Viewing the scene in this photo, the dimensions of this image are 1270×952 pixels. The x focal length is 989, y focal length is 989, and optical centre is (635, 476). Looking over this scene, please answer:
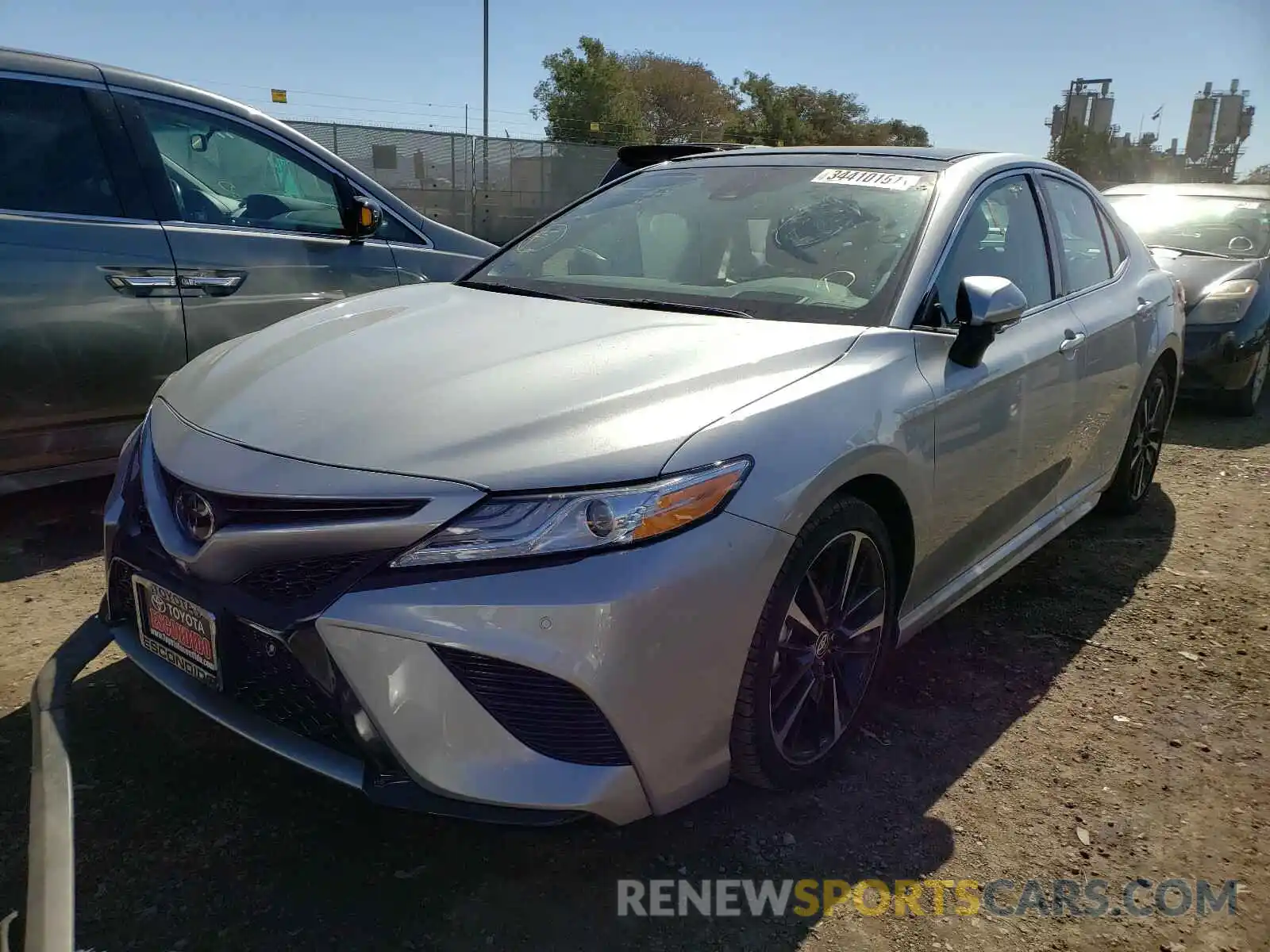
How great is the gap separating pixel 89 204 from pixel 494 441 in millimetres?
2579

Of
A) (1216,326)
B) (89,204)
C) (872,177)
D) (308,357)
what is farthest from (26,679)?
(1216,326)

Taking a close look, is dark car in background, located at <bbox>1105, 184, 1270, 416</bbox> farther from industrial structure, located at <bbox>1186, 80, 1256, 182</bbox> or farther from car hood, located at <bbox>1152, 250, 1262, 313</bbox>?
industrial structure, located at <bbox>1186, 80, 1256, 182</bbox>

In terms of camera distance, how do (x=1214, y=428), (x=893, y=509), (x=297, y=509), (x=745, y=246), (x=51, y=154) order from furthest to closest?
(x=1214, y=428) → (x=51, y=154) → (x=745, y=246) → (x=893, y=509) → (x=297, y=509)

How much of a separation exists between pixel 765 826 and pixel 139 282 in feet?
9.81

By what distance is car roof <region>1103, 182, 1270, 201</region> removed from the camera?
849 centimetres

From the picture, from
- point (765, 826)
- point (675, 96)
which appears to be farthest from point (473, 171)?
point (675, 96)

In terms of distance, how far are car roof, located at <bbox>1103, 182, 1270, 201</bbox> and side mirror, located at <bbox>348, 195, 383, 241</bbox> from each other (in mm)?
7279

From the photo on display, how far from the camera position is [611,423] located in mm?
2018

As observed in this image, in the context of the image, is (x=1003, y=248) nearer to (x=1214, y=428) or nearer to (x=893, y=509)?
(x=893, y=509)

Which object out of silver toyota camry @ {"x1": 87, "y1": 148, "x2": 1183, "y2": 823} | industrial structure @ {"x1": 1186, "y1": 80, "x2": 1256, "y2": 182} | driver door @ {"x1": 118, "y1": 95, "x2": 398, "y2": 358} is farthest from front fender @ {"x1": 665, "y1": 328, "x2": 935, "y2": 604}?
industrial structure @ {"x1": 1186, "y1": 80, "x2": 1256, "y2": 182}

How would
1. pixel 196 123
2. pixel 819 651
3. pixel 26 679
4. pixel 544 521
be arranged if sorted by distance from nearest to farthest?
1. pixel 544 521
2. pixel 819 651
3. pixel 26 679
4. pixel 196 123

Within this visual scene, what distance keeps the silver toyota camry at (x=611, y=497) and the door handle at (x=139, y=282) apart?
107 cm

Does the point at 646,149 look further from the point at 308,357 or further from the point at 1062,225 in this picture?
the point at 308,357

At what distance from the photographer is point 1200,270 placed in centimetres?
738
